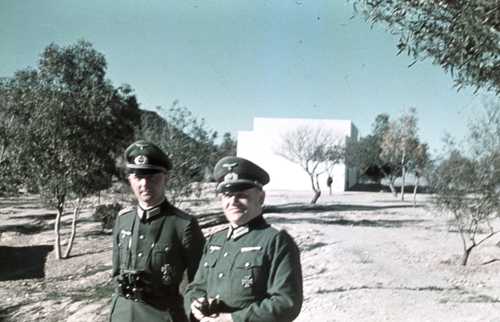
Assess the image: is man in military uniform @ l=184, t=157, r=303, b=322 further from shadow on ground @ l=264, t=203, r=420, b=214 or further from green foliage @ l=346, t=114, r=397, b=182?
shadow on ground @ l=264, t=203, r=420, b=214

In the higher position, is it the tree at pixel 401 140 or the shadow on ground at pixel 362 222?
the tree at pixel 401 140

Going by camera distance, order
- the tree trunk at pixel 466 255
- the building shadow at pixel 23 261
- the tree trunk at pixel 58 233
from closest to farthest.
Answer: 1. the tree trunk at pixel 466 255
2. the building shadow at pixel 23 261
3. the tree trunk at pixel 58 233

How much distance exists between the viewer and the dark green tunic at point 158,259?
2113 mm

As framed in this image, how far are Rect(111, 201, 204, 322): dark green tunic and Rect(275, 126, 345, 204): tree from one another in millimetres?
3956

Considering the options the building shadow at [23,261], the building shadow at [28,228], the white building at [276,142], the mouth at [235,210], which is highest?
the white building at [276,142]

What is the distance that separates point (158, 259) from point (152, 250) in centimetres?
5

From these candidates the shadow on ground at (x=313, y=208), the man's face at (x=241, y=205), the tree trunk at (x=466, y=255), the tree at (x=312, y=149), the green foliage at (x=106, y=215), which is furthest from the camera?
the green foliage at (x=106, y=215)

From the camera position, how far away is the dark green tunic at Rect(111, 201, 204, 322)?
2.11 metres

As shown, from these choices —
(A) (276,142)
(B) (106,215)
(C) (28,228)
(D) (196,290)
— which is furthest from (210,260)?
(C) (28,228)

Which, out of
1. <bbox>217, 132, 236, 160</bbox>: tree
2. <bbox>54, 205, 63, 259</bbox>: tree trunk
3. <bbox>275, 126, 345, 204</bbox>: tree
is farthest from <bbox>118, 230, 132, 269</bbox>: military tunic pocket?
<bbox>54, 205, 63, 259</bbox>: tree trunk

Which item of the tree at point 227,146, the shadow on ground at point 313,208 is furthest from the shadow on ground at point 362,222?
the tree at point 227,146

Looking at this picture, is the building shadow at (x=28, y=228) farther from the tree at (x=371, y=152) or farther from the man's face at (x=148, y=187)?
the man's face at (x=148, y=187)

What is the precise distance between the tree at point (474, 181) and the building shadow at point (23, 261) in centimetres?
688

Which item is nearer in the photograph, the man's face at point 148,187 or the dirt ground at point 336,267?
the man's face at point 148,187
